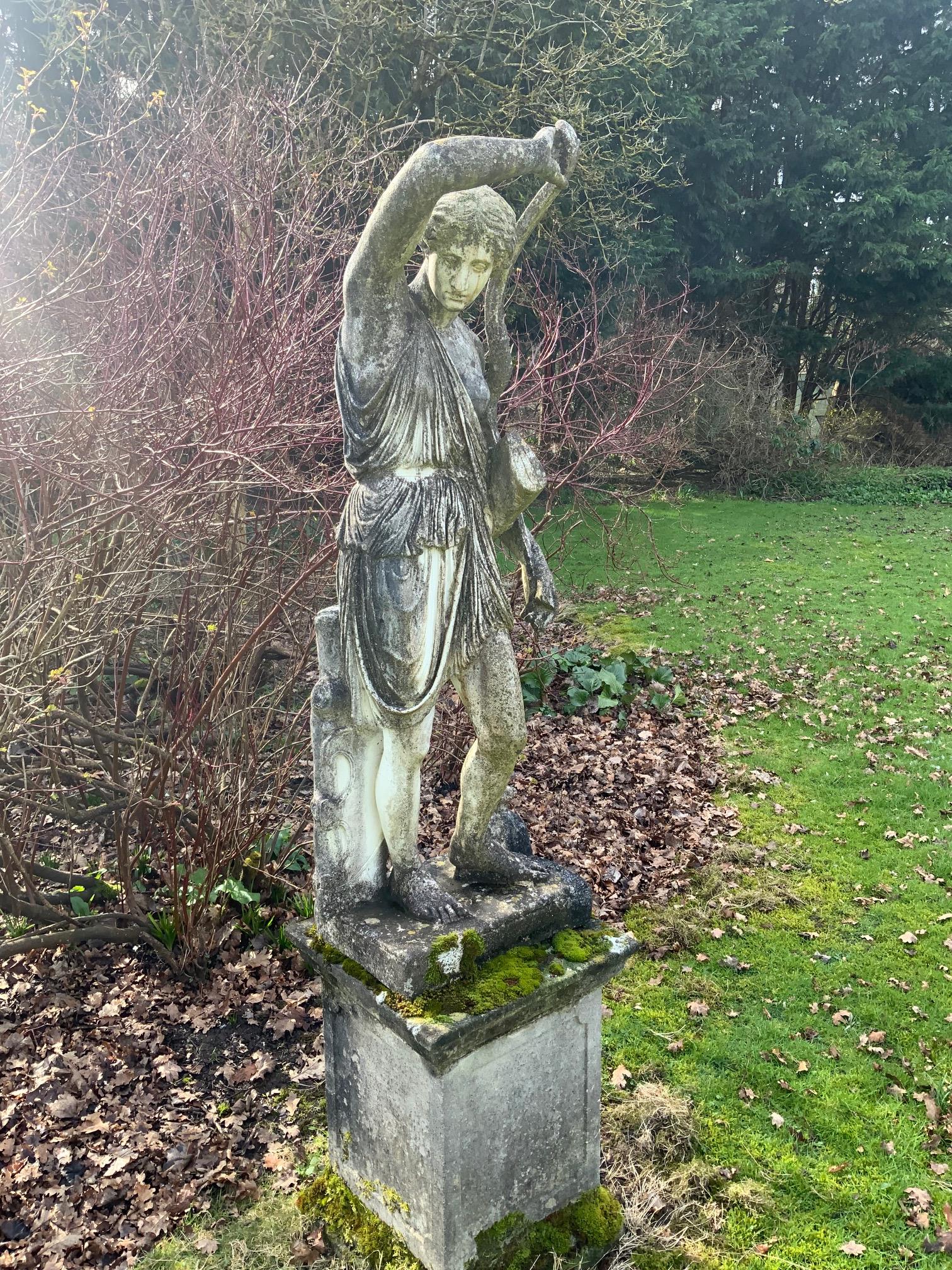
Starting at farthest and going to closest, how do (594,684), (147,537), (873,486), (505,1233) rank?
(873,486), (594,684), (147,537), (505,1233)

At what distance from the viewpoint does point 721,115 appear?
73.4 feet

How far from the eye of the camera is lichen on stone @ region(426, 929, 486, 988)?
2.70m

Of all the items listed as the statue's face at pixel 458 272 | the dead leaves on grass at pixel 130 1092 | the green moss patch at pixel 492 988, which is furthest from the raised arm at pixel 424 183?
the dead leaves on grass at pixel 130 1092

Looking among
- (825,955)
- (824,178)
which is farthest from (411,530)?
(824,178)

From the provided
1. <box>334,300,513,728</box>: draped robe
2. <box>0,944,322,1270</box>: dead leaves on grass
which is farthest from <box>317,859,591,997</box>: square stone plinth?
<box>0,944,322,1270</box>: dead leaves on grass

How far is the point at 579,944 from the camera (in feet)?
9.84

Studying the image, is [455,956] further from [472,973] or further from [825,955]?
[825,955]

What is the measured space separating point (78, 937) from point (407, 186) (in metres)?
4.15

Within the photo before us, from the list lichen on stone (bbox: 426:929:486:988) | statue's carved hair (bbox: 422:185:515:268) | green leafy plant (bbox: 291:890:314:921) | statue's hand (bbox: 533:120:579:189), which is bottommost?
green leafy plant (bbox: 291:890:314:921)

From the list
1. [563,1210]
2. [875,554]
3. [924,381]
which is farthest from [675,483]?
[563,1210]

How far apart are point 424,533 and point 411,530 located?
1.6 inches

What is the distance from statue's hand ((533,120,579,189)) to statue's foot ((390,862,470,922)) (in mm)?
2193

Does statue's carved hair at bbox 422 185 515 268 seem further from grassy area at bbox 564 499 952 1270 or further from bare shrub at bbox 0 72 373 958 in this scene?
grassy area at bbox 564 499 952 1270

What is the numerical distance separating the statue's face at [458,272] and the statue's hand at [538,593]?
34.3 inches
